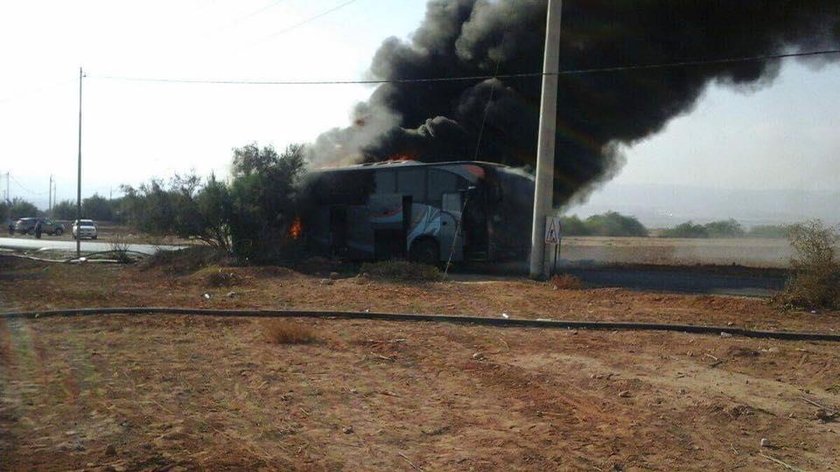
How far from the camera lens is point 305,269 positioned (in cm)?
2136

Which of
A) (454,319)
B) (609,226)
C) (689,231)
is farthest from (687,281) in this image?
(609,226)

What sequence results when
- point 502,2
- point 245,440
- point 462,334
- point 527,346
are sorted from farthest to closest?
point 502,2 → point 462,334 → point 527,346 → point 245,440

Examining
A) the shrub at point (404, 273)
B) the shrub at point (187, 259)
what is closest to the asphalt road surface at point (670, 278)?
the shrub at point (187, 259)

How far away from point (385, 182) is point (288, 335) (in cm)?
1326

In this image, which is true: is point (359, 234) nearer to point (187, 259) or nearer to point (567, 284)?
point (187, 259)

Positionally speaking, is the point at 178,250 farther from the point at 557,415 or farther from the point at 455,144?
the point at 557,415

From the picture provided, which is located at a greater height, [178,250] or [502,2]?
[502,2]

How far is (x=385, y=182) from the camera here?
22.7m

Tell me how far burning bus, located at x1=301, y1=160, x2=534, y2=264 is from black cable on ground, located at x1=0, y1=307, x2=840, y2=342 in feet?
28.4

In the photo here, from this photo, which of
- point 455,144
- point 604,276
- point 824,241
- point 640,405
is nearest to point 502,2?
point 455,144

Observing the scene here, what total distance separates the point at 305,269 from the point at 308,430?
1543cm

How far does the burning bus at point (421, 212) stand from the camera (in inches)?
837

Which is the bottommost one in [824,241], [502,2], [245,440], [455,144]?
[245,440]

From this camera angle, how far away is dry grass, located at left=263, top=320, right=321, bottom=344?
9.77 meters
